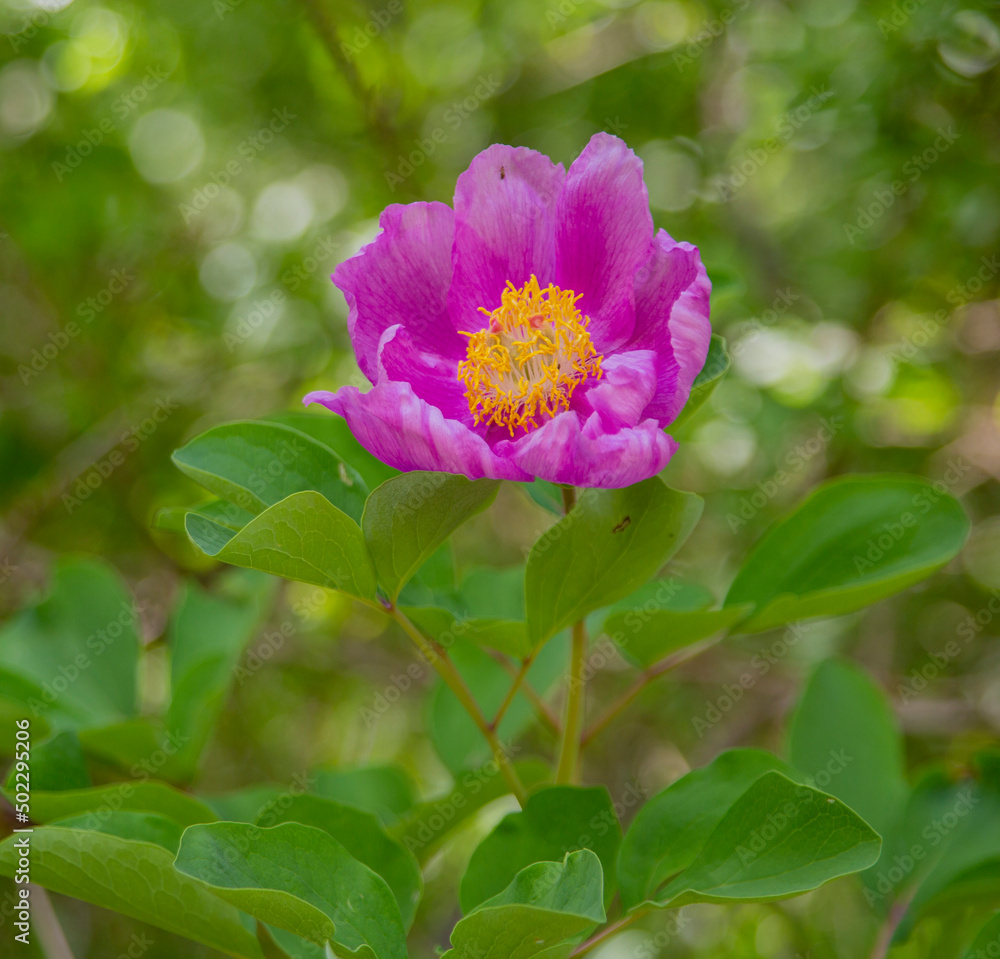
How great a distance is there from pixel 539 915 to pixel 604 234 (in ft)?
2.30

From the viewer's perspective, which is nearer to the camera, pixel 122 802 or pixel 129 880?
pixel 129 880

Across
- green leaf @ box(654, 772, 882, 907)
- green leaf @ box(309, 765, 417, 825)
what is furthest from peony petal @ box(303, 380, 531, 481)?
green leaf @ box(309, 765, 417, 825)

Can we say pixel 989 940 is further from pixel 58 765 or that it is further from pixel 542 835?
pixel 58 765

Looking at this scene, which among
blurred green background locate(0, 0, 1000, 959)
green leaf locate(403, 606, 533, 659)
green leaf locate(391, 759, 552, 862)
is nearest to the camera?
green leaf locate(403, 606, 533, 659)

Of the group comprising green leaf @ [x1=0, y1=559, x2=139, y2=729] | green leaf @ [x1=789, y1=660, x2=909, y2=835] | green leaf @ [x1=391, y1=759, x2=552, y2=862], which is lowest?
green leaf @ [x1=789, y1=660, x2=909, y2=835]

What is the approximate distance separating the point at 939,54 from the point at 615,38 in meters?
0.96

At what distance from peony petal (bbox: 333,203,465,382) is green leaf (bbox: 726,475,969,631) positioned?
1.69ft

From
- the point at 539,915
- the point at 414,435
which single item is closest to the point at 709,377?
the point at 414,435

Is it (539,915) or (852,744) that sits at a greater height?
(539,915)

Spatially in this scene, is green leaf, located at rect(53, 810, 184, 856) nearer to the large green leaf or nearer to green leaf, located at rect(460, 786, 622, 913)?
the large green leaf

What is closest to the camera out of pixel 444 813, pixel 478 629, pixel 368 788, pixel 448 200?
pixel 478 629

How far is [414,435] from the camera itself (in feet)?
2.96

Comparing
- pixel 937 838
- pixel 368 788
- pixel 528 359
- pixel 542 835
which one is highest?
pixel 528 359

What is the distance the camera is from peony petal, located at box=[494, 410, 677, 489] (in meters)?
0.90
